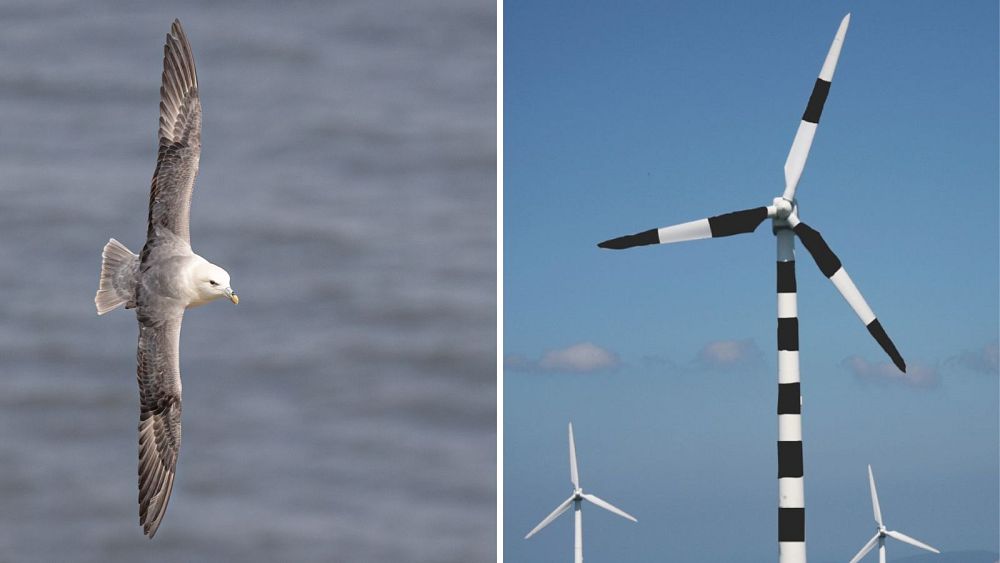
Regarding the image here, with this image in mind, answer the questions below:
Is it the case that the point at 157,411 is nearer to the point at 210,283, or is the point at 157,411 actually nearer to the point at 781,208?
the point at 210,283

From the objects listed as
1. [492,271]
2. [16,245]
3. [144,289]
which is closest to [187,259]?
[144,289]

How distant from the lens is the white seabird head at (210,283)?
19.9 ft

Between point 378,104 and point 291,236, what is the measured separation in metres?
1.66

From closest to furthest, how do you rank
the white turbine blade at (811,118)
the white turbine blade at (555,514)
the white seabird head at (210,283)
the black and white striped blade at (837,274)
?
the white seabird head at (210,283) < the black and white striped blade at (837,274) < the white turbine blade at (811,118) < the white turbine blade at (555,514)

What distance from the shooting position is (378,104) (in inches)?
464

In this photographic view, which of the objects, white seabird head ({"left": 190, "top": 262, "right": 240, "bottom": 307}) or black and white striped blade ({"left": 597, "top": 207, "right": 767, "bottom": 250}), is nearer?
white seabird head ({"left": 190, "top": 262, "right": 240, "bottom": 307})

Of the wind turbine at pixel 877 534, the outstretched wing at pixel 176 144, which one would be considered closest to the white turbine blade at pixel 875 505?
the wind turbine at pixel 877 534

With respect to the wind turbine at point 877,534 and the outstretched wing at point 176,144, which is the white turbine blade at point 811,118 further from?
the wind turbine at point 877,534

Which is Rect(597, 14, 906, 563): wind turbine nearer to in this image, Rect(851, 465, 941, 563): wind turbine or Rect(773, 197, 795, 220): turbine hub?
Rect(773, 197, 795, 220): turbine hub

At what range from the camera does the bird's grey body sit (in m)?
6.20

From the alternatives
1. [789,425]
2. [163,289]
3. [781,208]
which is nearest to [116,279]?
[163,289]

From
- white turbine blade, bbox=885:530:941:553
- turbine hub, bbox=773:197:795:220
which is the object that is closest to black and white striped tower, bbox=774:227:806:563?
turbine hub, bbox=773:197:795:220

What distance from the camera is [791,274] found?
10.8 m

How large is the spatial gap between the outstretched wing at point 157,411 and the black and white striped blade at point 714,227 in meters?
4.95
